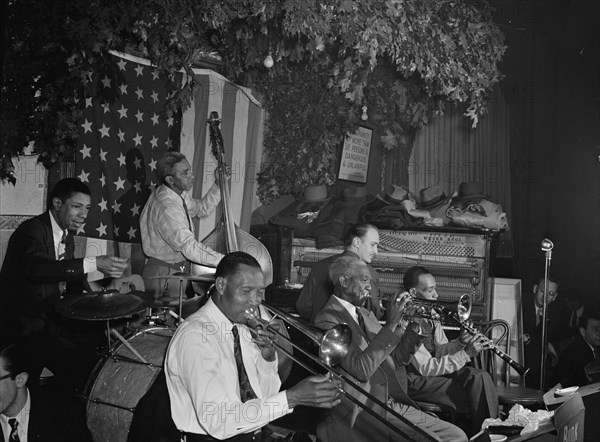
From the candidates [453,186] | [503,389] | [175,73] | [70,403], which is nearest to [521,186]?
[453,186]

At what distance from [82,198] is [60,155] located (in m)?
0.50

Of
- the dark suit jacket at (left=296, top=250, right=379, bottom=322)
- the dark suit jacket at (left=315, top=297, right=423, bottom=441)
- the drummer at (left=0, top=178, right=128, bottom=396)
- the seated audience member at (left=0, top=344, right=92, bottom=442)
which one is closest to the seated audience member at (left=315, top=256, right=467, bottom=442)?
the dark suit jacket at (left=315, top=297, right=423, bottom=441)

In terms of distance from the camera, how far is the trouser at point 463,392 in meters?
4.51

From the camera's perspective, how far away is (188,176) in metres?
4.83

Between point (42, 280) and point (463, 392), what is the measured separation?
2.73 meters

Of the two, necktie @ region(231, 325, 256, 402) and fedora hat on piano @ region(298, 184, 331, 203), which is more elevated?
fedora hat on piano @ region(298, 184, 331, 203)

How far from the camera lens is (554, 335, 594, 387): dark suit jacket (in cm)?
521

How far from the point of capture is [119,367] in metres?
3.81

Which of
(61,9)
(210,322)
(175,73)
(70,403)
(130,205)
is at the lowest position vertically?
(70,403)

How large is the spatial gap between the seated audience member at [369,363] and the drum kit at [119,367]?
3.02ft

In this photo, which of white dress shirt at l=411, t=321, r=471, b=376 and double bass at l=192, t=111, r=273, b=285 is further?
double bass at l=192, t=111, r=273, b=285

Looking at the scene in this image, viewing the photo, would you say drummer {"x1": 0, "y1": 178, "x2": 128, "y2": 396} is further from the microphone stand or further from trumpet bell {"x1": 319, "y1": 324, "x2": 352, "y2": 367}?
the microphone stand

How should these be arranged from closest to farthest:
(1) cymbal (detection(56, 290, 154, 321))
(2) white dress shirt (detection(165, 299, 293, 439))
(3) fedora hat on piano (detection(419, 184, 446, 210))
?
(2) white dress shirt (detection(165, 299, 293, 439))
(1) cymbal (detection(56, 290, 154, 321))
(3) fedora hat on piano (detection(419, 184, 446, 210))

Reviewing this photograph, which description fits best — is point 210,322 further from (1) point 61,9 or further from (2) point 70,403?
(1) point 61,9
